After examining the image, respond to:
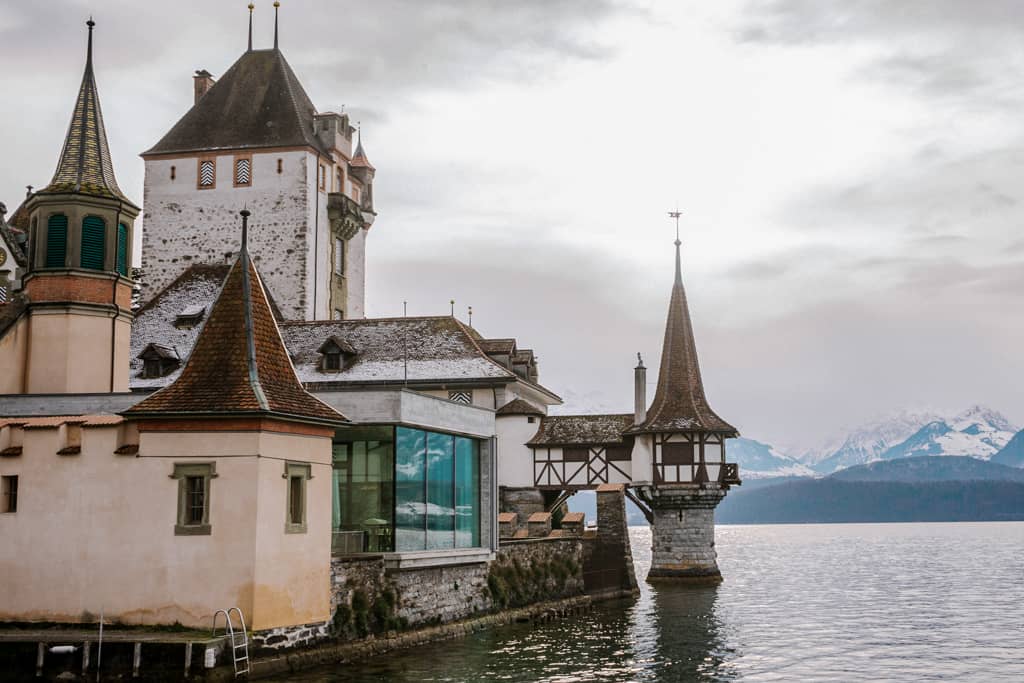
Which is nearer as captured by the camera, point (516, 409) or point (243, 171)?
point (516, 409)

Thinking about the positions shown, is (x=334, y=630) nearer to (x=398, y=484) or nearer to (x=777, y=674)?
(x=398, y=484)

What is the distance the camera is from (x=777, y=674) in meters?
28.8

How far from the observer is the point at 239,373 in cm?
2550

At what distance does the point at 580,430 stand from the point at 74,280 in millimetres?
25697

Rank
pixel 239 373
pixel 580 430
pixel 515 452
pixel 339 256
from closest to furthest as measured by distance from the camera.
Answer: pixel 239 373 → pixel 515 452 → pixel 580 430 → pixel 339 256

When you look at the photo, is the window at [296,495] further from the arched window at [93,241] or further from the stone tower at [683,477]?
the stone tower at [683,477]

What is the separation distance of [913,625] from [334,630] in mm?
21422

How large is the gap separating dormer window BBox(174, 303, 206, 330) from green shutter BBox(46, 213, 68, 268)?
1948 centimetres

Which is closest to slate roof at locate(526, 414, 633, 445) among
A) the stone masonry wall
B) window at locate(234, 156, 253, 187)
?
the stone masonry wall

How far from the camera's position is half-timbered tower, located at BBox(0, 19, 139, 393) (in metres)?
34.6

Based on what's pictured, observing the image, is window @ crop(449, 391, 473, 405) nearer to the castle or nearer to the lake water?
the castle

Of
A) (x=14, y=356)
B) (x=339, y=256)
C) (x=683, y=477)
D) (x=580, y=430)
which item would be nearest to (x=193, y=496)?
(x=14, y=356)

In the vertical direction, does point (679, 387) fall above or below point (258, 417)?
above

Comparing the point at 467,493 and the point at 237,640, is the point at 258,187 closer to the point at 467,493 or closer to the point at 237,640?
the point at 467,493
